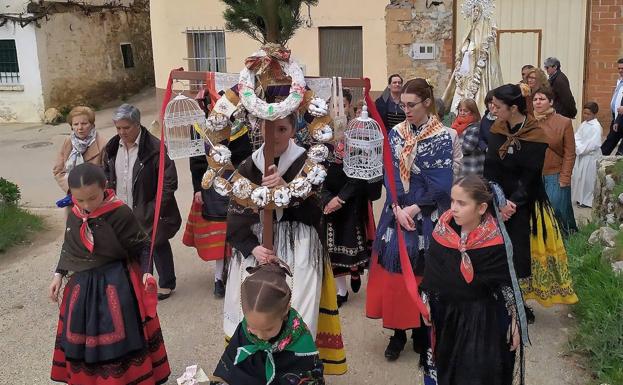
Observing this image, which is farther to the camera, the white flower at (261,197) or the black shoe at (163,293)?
the black shoe at (163,293)

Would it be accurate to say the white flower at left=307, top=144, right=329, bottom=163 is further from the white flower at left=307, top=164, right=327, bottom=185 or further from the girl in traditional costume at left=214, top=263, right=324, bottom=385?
the girl in traditional costume at left=214, top=263, right=324, bottom=385

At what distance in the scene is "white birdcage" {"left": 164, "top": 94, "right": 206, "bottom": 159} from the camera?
4.02 m

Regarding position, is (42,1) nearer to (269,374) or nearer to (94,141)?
(94,141)

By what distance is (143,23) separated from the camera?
20953 millimetres

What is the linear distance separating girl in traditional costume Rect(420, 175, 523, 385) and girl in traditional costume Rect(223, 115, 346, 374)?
24.8 inches

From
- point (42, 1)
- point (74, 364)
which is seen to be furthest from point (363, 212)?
point (42, 1)

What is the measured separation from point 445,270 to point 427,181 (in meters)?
0.92

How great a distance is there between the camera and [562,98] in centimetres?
888

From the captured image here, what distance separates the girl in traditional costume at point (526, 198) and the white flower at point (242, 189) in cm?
190

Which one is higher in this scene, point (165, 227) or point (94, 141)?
point (94, 141)

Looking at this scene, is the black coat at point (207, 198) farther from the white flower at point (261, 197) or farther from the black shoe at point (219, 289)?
the white flower at point (261, 197)

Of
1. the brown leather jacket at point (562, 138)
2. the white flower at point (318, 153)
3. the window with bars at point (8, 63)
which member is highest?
the window with bars at point (8, 63)

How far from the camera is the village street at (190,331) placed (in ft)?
14.7

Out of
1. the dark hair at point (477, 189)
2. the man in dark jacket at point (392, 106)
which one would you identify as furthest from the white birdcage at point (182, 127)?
the man in dark jacket at point (392, 106)
